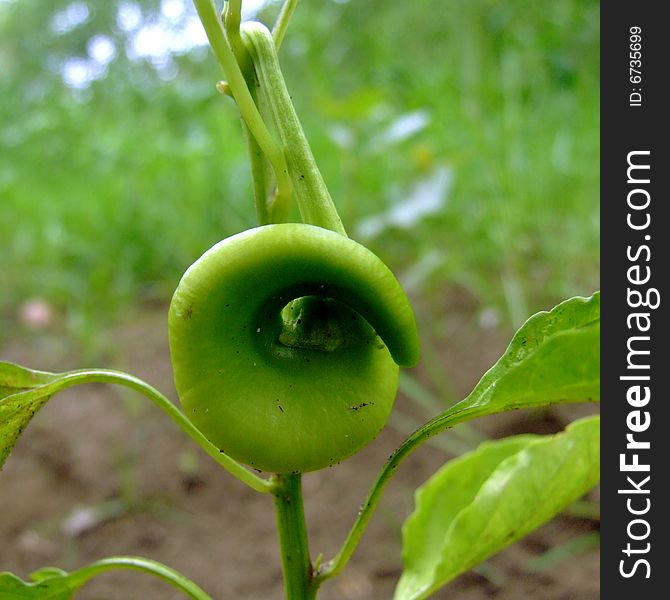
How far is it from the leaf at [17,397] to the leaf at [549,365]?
26 centimetres

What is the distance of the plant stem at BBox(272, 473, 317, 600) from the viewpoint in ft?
1.53

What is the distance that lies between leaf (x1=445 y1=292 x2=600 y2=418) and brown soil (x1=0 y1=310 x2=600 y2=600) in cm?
61

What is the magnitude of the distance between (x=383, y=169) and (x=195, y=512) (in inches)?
53.9

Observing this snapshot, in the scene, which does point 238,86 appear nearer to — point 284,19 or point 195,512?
point 284,19

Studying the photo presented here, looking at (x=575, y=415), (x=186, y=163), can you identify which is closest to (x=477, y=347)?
(x=575, y=415)

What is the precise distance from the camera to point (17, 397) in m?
0.47

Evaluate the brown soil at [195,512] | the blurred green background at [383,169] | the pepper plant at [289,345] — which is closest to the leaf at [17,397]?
the pepper plant at [289,345]

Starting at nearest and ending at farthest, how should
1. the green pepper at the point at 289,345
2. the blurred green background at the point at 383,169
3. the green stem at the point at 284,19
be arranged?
the green pepper at the point at 289,345
the green stem at the point at 284,19
the blurred green background at the point at 383,169

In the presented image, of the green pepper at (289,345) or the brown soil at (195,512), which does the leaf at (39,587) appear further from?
the brown soil at (195,512)

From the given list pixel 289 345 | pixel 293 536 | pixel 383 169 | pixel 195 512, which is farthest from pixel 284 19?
pixel 383 169

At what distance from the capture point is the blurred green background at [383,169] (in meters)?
1.76

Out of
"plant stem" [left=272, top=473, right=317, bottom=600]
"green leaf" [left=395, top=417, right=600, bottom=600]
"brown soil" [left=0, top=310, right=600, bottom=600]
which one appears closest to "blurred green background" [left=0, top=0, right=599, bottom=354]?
"brown soil" [left=0, top=310, right=600, bottom=600]

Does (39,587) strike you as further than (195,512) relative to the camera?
No

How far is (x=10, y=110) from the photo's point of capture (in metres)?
3.59
